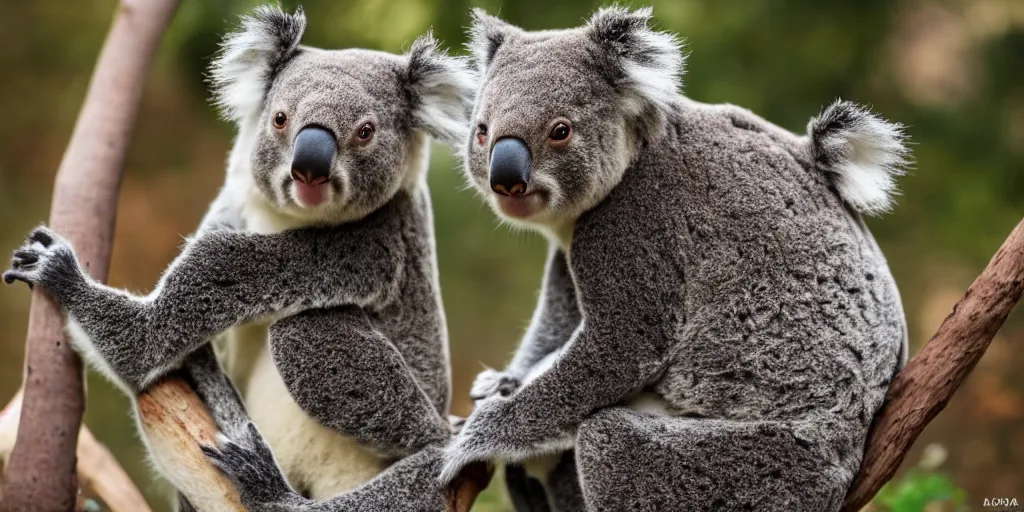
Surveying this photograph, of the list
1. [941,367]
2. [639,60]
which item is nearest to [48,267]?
[639,60]

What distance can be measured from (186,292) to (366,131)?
1011mm

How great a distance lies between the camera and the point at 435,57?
4.30 meters

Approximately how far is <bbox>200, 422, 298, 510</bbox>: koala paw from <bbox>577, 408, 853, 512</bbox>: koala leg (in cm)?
124

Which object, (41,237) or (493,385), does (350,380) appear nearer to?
(493,385)

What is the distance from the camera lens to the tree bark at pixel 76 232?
13.2ft

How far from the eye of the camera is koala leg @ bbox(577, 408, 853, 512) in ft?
11.7

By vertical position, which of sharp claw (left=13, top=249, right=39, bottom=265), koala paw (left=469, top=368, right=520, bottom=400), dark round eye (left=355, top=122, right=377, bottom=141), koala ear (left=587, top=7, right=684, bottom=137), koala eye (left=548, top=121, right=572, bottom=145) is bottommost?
koala paw (left=469, top=368, right=520, bottom=400)

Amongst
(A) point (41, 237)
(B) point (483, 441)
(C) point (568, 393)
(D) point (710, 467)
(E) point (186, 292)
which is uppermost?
(A) point (41, 237)

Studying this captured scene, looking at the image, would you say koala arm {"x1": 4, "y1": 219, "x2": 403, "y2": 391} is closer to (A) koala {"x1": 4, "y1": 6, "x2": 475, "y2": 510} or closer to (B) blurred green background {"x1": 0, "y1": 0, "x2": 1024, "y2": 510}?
(A) koala {"x1": 4, "y1": 6, "x2": 475, "y2": 510}

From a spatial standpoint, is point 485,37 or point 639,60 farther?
point 485,37

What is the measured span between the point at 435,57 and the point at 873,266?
2161mm

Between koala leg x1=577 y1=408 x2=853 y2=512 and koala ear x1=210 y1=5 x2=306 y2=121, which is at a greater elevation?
koala ear x1=210 y1=5 x2=306 y2=121

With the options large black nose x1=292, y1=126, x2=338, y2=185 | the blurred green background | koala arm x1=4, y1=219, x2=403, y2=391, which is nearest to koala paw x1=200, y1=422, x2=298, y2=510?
koala arm x1=4, y1=219, x2=403, y2=391

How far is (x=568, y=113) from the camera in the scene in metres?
3.77
